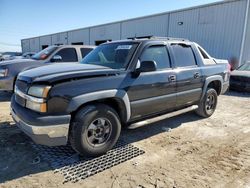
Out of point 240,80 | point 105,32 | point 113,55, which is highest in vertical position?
point 105,32

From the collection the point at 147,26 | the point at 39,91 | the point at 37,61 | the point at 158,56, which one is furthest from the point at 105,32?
the point at 39,91

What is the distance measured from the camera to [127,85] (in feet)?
12.0

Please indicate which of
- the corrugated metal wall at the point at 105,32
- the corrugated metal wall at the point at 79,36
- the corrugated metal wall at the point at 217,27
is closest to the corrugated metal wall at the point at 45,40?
the corrugated metal wall at the point at 79,36

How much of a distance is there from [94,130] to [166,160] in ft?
3.99

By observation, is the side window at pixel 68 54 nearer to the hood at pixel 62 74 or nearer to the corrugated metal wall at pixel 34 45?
the hood at pixel 62 74

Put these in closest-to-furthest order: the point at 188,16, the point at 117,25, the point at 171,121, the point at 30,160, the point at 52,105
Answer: the point at 52,105 → the point at 30,160 → the point at 171,121 → the point at 188,16 → the point at 117,25

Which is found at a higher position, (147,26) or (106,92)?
(147,26)

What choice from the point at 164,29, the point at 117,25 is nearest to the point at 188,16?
the point at 164,29

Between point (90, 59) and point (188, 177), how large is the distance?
2848mm

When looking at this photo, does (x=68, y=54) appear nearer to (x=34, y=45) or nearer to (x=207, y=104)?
(x=207, y=104)

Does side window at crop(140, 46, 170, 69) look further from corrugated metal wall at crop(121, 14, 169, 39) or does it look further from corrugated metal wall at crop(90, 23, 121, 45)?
corrugated metal wall at crop(90, 23, 121, 45)

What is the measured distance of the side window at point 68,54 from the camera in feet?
25.8

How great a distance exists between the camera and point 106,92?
11.1 ft

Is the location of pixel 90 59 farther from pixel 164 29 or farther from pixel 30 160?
pixel 164 29
